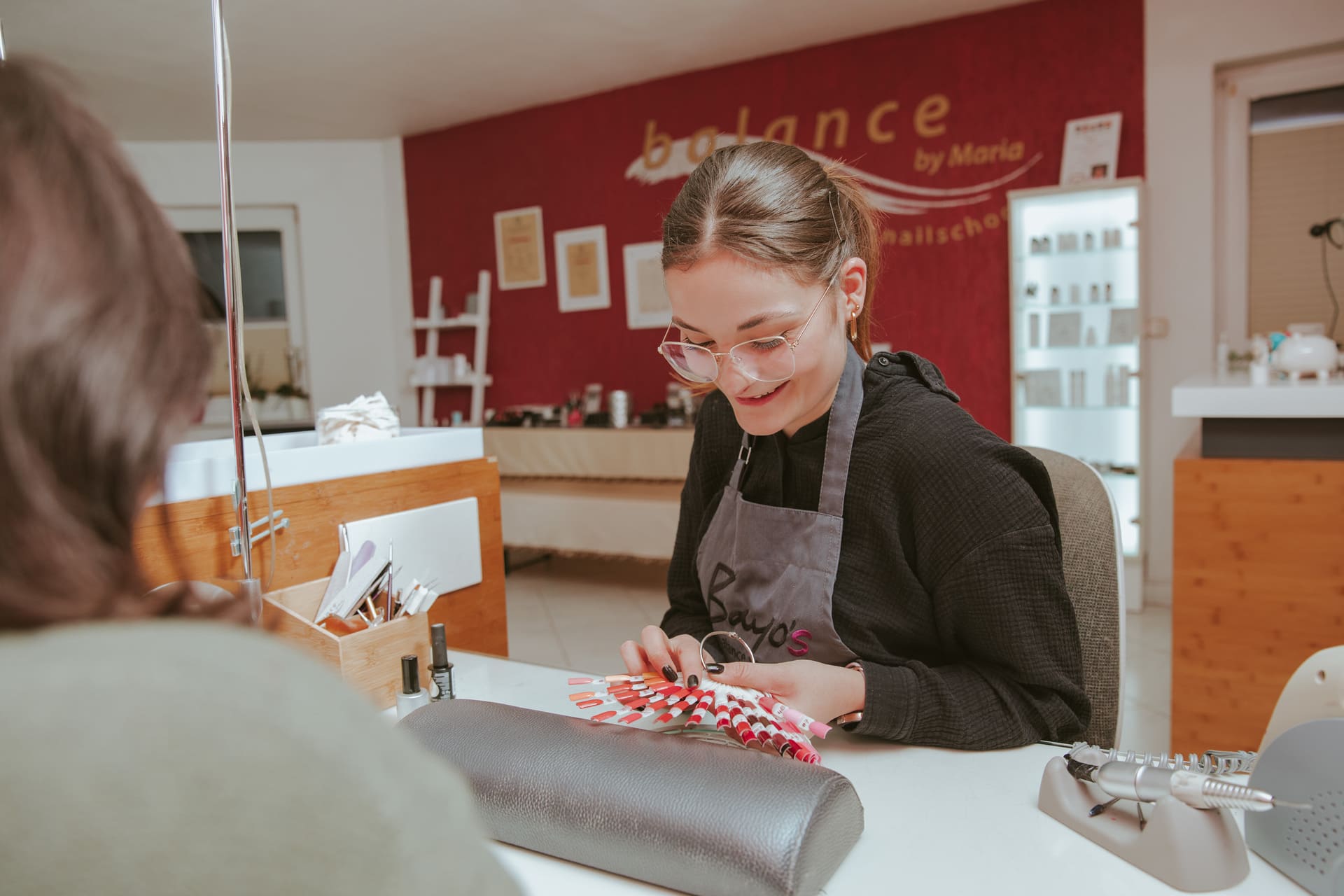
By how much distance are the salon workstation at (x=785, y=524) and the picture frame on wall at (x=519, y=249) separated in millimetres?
1326

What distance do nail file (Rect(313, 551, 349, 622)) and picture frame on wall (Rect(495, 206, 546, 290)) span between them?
14.8 ft

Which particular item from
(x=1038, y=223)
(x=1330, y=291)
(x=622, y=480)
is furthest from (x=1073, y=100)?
(x=622, y=480)

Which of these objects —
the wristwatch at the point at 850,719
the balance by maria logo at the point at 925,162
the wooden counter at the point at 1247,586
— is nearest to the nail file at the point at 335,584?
the wristwatch at the point at 850,719

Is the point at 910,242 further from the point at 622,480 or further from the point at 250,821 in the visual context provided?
the point at 250,821

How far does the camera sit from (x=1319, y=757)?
28.1 inches

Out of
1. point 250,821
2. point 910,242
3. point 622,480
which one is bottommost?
point 622,480

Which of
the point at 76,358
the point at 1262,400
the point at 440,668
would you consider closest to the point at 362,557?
the point at 440,668

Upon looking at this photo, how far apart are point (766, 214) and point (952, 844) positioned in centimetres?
78

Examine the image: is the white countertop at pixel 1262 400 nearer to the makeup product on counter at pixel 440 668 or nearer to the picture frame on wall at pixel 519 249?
the makeup product on counter at pixel 440 668

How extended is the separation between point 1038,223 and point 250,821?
444 centimetres

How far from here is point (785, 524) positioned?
1.25 meters

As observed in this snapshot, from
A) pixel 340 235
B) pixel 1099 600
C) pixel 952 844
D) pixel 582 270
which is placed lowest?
pixel 952 844

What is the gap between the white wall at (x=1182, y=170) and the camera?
3777mm

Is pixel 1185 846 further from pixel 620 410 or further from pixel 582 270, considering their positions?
pixel 582 270
